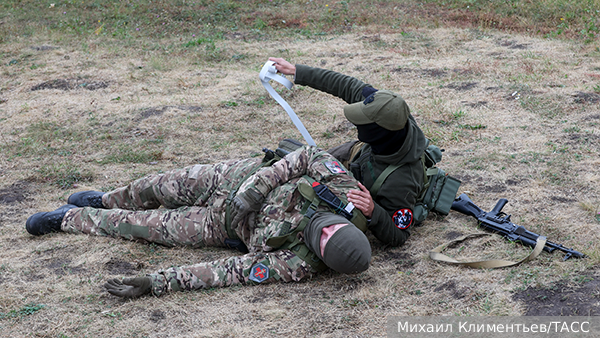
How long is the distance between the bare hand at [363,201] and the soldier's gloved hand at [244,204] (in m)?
0.70

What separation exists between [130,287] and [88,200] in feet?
5.57

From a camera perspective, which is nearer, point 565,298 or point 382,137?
point 565,298

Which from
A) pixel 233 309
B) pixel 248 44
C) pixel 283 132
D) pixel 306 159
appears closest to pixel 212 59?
pixel 248 44

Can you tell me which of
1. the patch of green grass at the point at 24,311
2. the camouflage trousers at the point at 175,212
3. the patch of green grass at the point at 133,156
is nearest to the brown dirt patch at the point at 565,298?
the camouflage trousers at the point at 175,212

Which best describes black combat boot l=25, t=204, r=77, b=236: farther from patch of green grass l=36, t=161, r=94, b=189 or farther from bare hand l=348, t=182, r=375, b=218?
bare hand l=348, t=182, r=375, b=218

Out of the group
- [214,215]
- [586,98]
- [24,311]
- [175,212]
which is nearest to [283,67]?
[214,215]

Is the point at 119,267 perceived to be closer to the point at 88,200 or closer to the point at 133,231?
the point at 133,231

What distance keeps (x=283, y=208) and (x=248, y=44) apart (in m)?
8.34

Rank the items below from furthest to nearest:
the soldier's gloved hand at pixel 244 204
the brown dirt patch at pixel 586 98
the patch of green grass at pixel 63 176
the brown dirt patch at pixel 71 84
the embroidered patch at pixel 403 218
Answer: the brown dirt patch at pixel 71 84 → the brown dirt patch at pixel 586 98 → the patch of green grass at pixel 63 176 → the embroidered patch at pixel 403 218 → the soldier's gloved hand at pixel 244 204

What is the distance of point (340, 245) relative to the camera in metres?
3.57

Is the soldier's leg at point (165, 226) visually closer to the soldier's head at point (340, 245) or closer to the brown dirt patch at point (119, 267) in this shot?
the brown dirt patch at point (119, 267)

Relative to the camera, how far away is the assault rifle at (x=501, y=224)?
3.99 meters

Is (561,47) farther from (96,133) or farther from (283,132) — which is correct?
(96,133)

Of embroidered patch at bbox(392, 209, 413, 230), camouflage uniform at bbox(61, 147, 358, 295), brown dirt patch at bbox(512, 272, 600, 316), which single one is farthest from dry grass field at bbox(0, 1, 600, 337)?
embroidered patch at bbox(392, 209, 413, 230)
